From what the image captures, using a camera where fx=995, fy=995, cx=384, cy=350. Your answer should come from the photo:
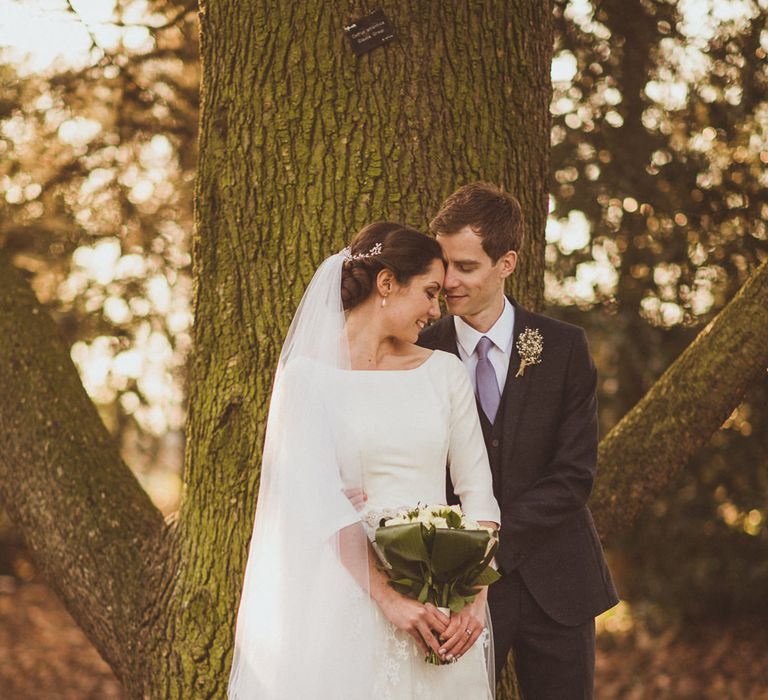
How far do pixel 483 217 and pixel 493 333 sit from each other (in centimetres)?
41

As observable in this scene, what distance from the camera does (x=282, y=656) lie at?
3.14 m

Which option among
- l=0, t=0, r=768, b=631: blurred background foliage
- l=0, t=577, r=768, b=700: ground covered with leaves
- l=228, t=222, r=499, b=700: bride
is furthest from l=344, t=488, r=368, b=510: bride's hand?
l=0, t=577, r=768, b=700: ground covered with leaves

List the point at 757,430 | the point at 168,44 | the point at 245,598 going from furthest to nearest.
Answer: the point at 757,430, the point at 168,44, the point at 245,598

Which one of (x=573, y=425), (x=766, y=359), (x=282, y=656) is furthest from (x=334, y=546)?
(x=766, y=359)

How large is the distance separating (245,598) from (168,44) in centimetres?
419

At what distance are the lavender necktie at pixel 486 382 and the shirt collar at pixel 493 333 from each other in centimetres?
2

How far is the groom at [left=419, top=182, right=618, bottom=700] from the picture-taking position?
331cm

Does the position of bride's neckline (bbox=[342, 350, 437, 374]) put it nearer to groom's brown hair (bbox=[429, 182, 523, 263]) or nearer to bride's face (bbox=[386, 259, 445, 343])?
bride's face (bbox=[386, 259, 445, 343])

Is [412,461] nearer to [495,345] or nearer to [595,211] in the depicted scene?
[495,345]

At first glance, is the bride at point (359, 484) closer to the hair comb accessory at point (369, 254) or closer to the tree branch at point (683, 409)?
the hair comb accessory at point (369, 254)

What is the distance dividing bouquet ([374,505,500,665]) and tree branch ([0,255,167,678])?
4.83 ft

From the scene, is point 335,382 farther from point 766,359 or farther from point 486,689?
point 766,359

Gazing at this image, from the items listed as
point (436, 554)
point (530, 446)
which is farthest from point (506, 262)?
point (436, 554)

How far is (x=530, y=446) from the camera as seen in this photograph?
336cm
